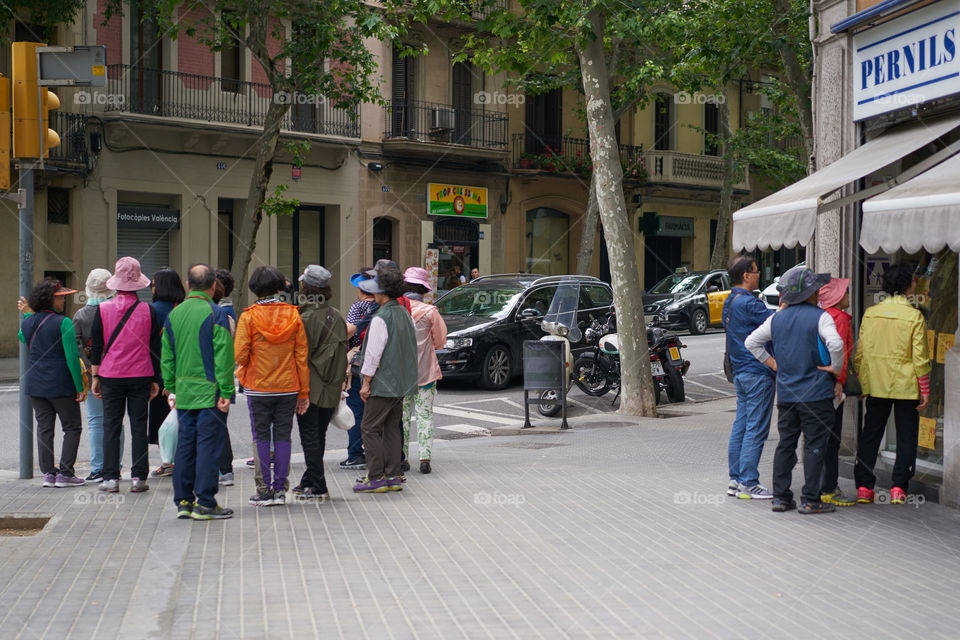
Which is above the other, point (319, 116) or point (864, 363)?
point (319, 116)

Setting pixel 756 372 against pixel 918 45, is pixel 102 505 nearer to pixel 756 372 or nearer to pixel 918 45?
pixel 756 372

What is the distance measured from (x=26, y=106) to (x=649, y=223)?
2878 centimetres

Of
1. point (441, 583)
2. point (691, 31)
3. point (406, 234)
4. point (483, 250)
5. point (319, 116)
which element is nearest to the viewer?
point (441, 583)

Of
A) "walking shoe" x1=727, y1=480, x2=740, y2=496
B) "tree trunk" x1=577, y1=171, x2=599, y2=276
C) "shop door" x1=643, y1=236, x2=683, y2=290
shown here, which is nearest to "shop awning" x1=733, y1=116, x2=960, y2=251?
"walking shoe" x1=727, y1=480, x2=740, y2=496

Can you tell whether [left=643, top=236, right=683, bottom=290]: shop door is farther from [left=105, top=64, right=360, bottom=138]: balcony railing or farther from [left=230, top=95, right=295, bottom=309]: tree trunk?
[left=230, top=95, right=295, bottom=309]: tree trunk

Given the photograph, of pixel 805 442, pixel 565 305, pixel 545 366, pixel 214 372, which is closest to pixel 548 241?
pixel 565 305

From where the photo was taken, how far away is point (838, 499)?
809cm

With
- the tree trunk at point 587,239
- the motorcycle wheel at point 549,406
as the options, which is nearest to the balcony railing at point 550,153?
the tree trunk at point 587,239

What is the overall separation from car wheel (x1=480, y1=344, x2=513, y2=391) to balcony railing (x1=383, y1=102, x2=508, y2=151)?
13.2m

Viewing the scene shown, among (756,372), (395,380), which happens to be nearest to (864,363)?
(756,372)

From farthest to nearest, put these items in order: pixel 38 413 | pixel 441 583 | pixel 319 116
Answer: pixel 319 116 → pixel 38 413 → pixel 441 583

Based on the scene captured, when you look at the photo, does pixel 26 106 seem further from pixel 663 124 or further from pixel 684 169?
pixel 663 124

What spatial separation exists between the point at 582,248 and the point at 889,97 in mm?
21468

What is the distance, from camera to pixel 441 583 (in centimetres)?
587
